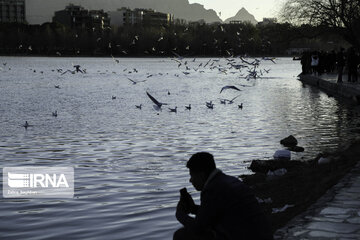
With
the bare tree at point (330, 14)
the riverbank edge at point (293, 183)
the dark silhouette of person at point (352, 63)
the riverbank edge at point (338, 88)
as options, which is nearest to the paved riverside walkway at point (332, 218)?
the riverbank edge at point (293, 183)

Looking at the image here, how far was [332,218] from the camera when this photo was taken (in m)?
6.50

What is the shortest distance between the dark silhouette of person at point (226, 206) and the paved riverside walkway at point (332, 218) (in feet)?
4.95

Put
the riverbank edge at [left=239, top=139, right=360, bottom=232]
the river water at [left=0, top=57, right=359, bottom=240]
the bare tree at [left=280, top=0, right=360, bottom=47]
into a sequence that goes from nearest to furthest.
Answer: the riverbank edge at [left=239, top=139, right=360, bottom=232] → the river water at [left=0, top=57, right=359, bottom=240] → the bare tree at [left=280, top=0, right=360, bottom=47]

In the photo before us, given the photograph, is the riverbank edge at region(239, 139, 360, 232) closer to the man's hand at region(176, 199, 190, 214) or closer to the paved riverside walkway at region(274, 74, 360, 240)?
the paved riverside walkway at region(274, 74, 360, 240)

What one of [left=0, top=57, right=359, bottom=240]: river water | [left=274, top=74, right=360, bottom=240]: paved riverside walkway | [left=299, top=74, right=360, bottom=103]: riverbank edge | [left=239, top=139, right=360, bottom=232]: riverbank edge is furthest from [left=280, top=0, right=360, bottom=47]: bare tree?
[left=274, top=74, right=360, bottom=240]: paved riverside walkway

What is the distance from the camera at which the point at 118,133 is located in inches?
741

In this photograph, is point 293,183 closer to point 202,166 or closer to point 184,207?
point 184,207

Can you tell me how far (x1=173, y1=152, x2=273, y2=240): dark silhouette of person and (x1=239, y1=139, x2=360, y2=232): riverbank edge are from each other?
8.32ft

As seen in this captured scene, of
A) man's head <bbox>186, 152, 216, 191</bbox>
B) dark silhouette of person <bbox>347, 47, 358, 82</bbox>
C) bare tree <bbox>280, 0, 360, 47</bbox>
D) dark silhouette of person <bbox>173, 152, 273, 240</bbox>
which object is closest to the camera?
dark silhouette of person <bbox>173, 152, 273, 240</bbox>

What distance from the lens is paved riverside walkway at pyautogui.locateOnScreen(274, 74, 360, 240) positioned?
234 inches

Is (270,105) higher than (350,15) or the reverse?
the reverse

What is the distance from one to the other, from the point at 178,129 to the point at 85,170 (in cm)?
783

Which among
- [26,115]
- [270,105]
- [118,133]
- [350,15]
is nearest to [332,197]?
[118,133]

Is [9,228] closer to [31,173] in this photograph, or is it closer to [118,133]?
[31,173]
